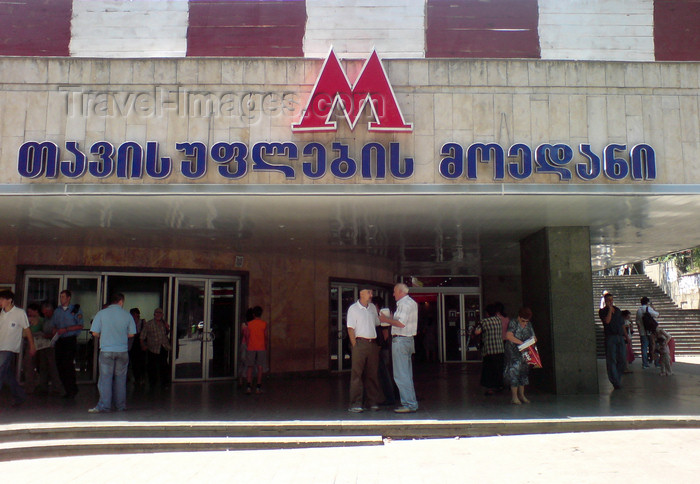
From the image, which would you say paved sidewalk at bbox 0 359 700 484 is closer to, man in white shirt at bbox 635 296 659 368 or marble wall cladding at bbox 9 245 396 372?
marble wall cladding at bbox 9 245 396 372

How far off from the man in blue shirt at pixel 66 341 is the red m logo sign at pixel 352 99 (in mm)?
4933

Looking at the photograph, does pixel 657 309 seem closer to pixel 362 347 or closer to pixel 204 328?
pixel 204 328

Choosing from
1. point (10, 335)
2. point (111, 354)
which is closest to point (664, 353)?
point (111, 354)

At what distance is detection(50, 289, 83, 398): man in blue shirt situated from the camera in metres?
9.83

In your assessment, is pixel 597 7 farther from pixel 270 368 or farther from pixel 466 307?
pixel 466 307

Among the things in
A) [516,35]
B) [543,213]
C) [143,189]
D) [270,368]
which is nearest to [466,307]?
[270,368]

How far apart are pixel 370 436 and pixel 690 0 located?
7.47 meters

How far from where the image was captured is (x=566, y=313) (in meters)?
9.95

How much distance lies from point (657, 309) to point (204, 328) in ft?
60.0

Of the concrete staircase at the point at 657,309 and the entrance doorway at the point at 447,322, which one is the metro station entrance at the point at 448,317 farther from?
the concrete staircase at the point at 657,309

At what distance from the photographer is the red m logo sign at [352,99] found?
319 inches

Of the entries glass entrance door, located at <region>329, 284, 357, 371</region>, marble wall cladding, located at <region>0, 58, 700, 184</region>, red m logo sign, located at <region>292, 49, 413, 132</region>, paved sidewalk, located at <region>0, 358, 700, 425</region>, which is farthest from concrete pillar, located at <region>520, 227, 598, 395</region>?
glass entrance door, located at <region>329, 284, 357, 371</region>

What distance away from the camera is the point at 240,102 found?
27.1 ft

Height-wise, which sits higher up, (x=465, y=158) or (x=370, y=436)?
(x=465, y=158)
